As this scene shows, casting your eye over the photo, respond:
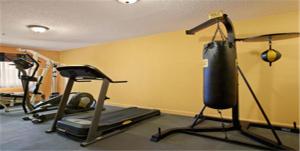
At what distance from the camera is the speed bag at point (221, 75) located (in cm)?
227

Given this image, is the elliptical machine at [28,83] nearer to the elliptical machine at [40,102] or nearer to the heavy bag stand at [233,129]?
the elliptical machine at [40,102]

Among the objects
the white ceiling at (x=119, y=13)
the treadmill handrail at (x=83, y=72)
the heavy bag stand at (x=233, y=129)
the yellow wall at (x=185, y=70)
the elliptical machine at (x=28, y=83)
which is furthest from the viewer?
the elliptical machine at (x=28, y=83)

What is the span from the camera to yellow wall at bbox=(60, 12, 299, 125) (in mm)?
3084

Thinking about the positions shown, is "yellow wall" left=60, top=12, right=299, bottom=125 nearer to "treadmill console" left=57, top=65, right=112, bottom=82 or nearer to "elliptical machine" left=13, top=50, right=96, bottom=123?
"elliptical machine" left=13, top=50, right=96, bottom=123

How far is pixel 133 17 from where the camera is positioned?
331 cm

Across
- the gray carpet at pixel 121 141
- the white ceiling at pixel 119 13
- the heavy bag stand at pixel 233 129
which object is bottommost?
the gray carpet at pixel 121 141

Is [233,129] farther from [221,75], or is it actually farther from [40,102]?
[40,102]

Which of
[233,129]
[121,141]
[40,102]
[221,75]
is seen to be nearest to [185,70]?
[233,129]

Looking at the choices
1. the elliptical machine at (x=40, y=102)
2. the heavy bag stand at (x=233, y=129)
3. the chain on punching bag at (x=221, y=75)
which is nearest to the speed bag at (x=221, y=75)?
the chain on punching bag at (x=221, y=75)

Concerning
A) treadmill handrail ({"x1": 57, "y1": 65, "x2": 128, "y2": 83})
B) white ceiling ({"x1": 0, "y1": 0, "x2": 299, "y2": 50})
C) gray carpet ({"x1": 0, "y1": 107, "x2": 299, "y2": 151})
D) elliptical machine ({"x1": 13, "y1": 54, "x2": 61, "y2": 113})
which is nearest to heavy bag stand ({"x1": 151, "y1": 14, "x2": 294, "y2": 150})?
gray carpet ({"x1": 0, "y1": 107, "x2": 299, "y2": 151})

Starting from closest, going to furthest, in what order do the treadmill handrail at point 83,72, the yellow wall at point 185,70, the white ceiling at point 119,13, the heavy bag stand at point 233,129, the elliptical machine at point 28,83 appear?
the heavy bag stand at point 233,129 < the treadmill handrail at point 83,72 < the white ceiling at point 119,13 < the yellow wall at point 185,70 < the elliptical machine at point 28,83

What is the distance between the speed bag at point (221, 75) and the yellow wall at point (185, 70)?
4.22 ft

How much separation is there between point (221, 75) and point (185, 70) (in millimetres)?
1857

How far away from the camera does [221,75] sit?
2270 millimetres
